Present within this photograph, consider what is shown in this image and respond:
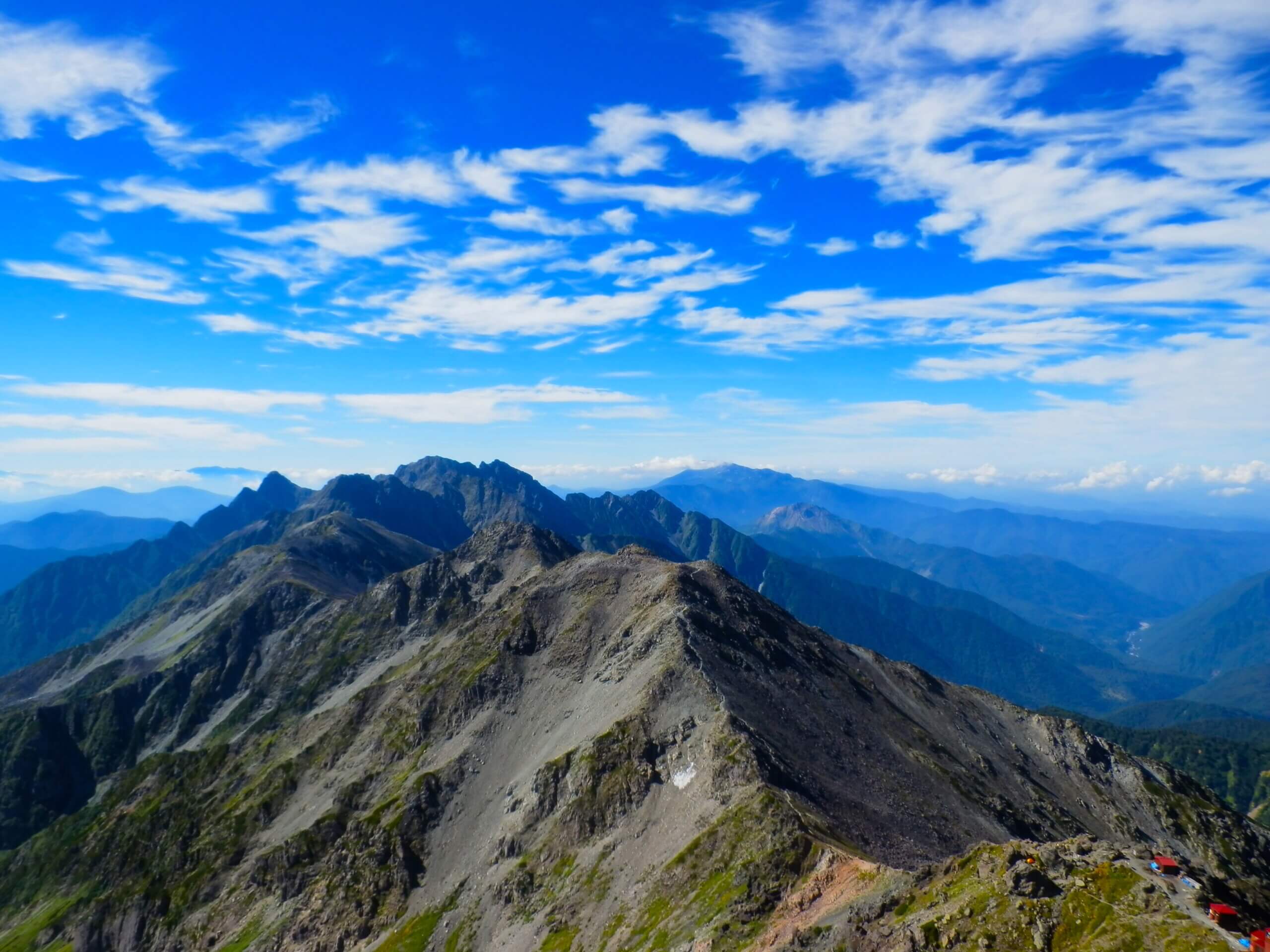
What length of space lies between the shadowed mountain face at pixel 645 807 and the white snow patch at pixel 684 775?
1.50ft

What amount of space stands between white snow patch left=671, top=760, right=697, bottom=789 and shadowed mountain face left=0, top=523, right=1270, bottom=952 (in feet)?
1.50

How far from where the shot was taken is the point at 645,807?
110 m

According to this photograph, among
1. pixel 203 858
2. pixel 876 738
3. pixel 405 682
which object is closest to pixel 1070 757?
pixel 876 738

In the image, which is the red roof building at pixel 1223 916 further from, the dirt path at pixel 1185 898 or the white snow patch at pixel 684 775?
the white snow patch at pixel 684 775

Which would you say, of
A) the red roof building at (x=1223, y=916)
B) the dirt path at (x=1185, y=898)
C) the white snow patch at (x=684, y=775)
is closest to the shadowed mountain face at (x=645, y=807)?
the white snow patch at (x=684, y=775)

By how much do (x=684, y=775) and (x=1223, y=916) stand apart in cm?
7190

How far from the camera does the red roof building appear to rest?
4694 cm

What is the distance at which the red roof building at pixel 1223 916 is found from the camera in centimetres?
4694

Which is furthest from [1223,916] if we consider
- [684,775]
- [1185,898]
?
[684,775]

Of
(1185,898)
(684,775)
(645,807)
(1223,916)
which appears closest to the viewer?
(1223,916)

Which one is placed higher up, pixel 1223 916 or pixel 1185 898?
pixel 1223 916

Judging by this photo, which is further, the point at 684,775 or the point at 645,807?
the point at 684,775

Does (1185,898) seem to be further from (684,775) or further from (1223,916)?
(684,775)

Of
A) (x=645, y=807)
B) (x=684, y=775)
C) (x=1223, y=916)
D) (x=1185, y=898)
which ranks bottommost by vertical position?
(x=645, y=807)
